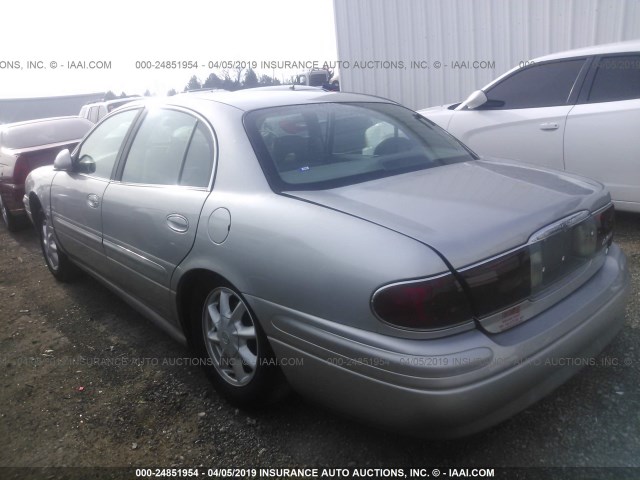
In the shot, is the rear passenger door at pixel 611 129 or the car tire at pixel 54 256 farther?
the car tire at pixel 54 256

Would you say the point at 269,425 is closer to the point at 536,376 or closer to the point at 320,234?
the point at 320,234

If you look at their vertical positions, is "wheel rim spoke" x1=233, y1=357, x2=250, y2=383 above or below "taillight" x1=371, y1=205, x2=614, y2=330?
below

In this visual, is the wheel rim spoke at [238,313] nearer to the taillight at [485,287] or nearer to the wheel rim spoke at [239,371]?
the wheel rim spoke at [239,371]

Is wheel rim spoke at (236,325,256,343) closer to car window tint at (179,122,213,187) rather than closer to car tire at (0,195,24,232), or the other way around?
car window tint at (179,122,213,187)

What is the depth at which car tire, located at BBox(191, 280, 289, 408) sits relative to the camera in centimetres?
235

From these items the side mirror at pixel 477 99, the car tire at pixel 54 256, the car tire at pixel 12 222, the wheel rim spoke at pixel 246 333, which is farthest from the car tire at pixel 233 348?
the car tire at pixel 12 222

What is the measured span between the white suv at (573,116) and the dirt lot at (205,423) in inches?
45.8

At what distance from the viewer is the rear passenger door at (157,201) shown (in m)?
2.67


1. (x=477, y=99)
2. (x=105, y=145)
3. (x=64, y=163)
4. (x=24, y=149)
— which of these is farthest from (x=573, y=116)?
(x=24, y=149)

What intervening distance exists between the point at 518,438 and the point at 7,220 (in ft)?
22.2

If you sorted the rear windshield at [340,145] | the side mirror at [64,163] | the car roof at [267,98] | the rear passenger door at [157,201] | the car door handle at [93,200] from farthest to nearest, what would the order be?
the side mirror at [64,163] < the car door handle at [93,200] < the car roof at [267,98] < the rear passenger door at [157,201] < the rear windshield at [340,145]

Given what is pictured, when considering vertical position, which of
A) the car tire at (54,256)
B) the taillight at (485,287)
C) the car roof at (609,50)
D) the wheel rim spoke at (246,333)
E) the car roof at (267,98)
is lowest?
the car tire at (54,256)

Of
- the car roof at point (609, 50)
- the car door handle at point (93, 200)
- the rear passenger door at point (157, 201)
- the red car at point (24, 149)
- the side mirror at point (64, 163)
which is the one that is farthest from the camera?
the red car at point (24, 149)

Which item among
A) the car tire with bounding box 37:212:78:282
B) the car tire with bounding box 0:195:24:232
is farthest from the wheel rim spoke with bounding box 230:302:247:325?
the car tire with bounding box 0:195:24:232
